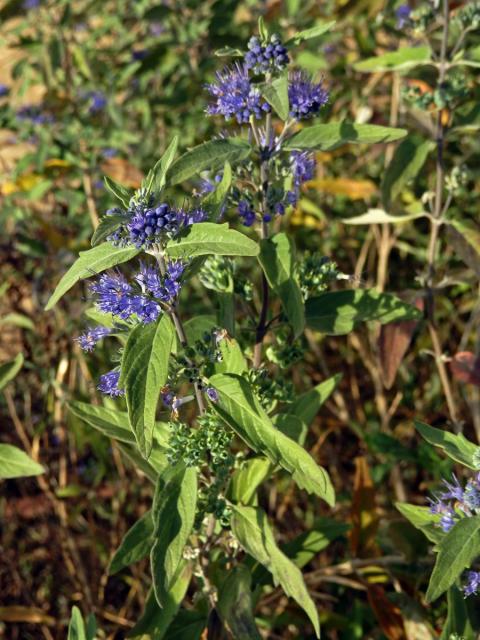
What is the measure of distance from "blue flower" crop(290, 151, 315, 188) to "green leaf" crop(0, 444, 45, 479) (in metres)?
0.85

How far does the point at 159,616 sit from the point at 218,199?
34.9 inches

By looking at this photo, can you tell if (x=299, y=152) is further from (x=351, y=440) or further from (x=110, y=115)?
(x=110, y=115)

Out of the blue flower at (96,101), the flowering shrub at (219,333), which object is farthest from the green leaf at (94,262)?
the blue flower at (96,101)

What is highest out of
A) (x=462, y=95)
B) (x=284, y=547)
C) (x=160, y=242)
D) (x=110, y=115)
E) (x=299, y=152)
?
(x=110, y=115)

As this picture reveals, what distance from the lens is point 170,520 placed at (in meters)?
1.27

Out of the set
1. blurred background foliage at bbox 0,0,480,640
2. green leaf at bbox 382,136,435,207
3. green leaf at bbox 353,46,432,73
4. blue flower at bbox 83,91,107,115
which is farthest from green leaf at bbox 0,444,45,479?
blue flower at bbox 83,91,107,115

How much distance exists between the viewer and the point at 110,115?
129 inches

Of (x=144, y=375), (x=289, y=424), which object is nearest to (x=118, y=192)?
(x=144, y=375)

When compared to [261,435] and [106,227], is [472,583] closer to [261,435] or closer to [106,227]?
[261,435]

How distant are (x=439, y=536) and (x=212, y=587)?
51cm

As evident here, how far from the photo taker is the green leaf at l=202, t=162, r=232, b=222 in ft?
4.17

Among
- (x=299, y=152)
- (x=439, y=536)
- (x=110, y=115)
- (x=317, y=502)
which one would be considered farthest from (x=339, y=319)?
(x=110, y=115)

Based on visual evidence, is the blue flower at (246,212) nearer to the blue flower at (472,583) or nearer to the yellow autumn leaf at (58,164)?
the blue flower at (472,583)

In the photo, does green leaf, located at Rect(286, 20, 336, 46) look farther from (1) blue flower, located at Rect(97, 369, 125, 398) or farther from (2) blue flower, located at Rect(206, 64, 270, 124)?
(1) blue flower, located at Rect(97, 369, 125, 398)
